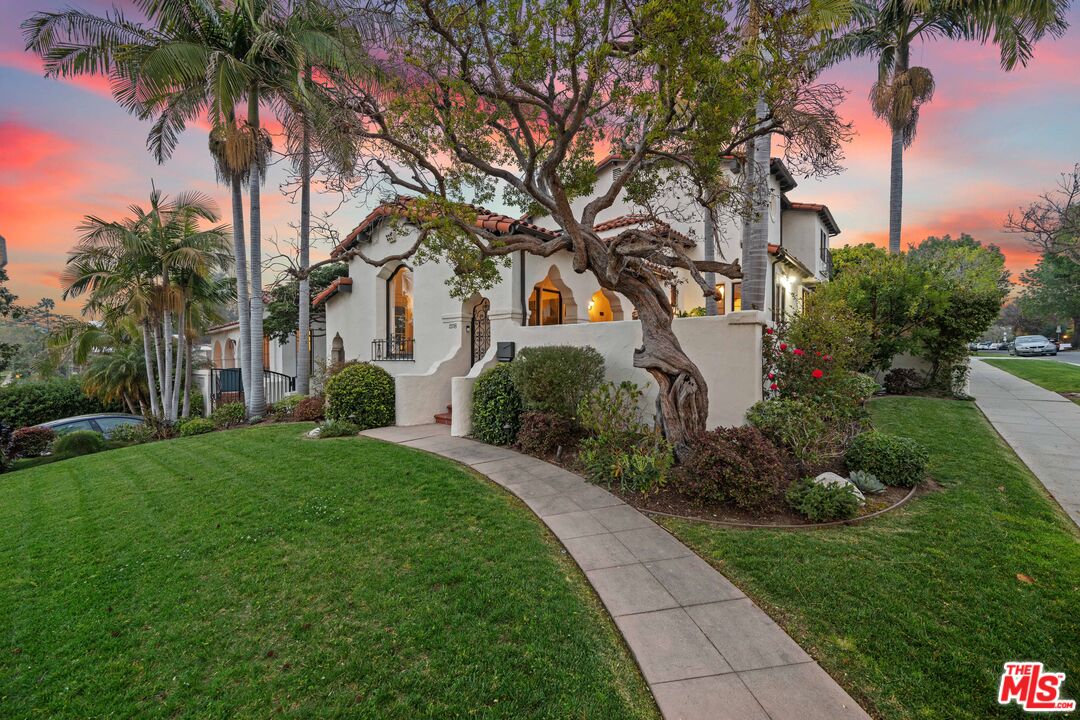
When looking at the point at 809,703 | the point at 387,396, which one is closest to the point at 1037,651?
the point at 809,703

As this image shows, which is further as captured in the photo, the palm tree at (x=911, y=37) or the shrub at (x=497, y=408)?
the palm tree at (x=911, y=37)

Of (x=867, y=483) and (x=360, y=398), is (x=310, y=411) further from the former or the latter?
(x=867, y=483)

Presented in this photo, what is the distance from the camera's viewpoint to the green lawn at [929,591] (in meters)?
2.64

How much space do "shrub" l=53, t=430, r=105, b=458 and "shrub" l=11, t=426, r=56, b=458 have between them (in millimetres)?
567

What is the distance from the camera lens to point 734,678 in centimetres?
268

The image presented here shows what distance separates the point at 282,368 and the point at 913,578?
75.9ft

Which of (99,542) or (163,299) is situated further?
(163,299)

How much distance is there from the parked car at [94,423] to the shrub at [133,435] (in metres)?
0.43

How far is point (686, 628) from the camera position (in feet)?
10.3

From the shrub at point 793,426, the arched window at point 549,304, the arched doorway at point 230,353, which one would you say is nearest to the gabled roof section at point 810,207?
the arched window at point 549,304

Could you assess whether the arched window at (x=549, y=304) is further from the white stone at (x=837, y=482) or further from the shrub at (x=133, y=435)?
the shrub at (x=133, y=435)

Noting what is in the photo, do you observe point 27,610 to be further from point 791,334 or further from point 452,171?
point 791,334

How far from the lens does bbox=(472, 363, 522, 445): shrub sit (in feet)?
27.5
